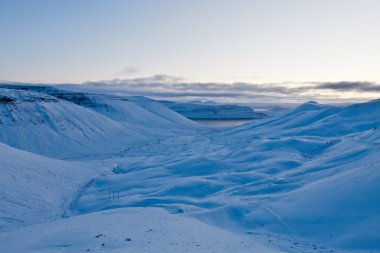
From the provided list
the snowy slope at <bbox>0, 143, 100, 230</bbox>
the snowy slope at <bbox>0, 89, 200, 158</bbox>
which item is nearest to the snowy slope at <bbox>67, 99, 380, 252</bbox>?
the snowy slope at <bbox>0, 143, 100, 230</bbox>

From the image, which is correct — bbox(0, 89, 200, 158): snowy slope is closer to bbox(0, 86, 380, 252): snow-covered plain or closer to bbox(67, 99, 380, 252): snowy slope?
bbox(0, 86, 380, 252): snow-covered plain

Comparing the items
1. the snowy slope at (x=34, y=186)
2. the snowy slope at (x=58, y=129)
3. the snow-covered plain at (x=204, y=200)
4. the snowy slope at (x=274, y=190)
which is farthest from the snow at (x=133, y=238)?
the snowy slope at (x=58, y=129)

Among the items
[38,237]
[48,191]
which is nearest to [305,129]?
[48,191]

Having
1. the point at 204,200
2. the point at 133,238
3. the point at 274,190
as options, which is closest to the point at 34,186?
the point at 204,200

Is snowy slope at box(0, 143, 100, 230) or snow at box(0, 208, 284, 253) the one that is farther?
snowy slope at box(0, 143, 100, 230)

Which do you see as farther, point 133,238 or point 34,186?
point 34,186

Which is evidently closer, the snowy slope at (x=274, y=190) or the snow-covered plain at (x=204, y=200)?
the snow-covered plain at (x=204, y=200)

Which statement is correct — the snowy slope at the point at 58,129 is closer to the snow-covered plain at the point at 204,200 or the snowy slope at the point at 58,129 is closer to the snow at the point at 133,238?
the snow-covered plain at the point at 204,200

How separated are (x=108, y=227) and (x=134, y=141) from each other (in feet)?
236

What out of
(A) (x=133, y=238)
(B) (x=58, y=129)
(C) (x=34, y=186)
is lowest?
(C) (x=34, y=186)

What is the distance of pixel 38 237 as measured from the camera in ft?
57.2

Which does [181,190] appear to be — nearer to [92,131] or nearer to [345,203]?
[345,203]

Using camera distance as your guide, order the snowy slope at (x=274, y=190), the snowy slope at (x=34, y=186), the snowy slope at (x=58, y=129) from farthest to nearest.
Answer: the snowy slope at (x=58, y=129), the snowy slope at (x=34, y=186), the snowy slope at (x=274, y=190)

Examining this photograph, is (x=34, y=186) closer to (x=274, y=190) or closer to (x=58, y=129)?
(x=274, y=190)
